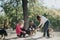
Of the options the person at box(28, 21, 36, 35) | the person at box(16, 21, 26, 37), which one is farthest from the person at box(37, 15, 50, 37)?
the person at box(16, 21, 26, 37)

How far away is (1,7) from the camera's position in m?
2.28

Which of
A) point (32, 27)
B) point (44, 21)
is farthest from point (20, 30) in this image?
point (44, 21)

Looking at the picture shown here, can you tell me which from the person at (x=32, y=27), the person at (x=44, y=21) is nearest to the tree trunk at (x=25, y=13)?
the person at (x=32, y=27)

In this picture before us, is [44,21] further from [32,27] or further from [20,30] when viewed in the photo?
[20,30]

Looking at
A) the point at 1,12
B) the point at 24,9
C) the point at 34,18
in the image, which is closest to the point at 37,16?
the point at 34,18

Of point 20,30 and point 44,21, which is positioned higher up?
point 44,21

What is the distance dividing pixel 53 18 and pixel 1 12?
0.83 metres

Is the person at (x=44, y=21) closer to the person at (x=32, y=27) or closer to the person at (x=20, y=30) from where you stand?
the person at (x=32, y=27)

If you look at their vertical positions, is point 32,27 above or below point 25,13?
below

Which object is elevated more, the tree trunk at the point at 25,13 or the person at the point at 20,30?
the tree trunk at the point at 25,13

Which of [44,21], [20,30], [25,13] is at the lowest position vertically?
[20,30]

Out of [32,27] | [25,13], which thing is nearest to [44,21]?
[32,27]

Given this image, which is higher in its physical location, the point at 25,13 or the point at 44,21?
the point at 25,13

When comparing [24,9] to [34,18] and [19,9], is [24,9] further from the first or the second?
[34,18]
